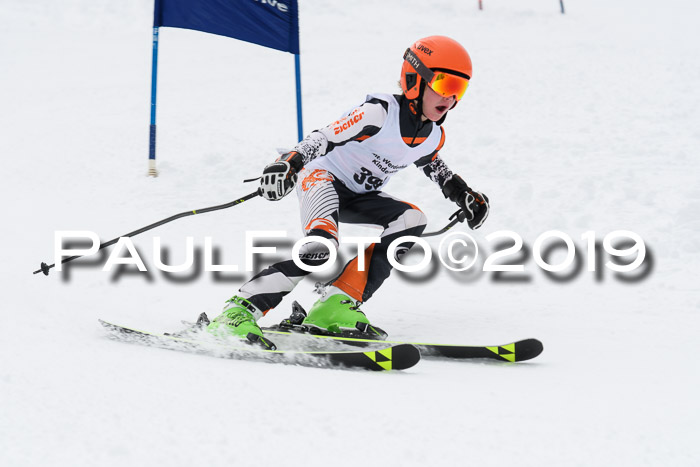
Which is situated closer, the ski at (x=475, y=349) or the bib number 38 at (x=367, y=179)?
the ski at (x=475, y=349)

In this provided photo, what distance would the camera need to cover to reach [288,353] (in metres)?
3.30

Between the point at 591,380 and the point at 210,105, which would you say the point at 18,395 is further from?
the point at 210,105

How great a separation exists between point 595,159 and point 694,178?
3.54ft

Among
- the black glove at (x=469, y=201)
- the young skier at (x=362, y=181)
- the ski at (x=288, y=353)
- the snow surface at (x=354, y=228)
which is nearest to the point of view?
the snow surface at (x=354, y=228)

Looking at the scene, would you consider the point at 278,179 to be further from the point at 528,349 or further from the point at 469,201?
the point at 528,349

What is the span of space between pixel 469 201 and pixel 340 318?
3.61ft

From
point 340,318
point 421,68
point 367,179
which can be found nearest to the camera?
point 421,68

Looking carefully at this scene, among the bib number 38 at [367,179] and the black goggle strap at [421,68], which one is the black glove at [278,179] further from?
the black goggle strap at [421,68]

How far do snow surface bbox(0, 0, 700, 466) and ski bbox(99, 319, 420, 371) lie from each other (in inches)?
4.8

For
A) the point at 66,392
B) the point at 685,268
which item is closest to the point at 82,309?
the point at 66,392

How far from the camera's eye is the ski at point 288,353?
10.3 ft

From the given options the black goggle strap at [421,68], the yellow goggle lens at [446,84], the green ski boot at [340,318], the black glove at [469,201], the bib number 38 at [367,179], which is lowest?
the green ski boot at [340,318]

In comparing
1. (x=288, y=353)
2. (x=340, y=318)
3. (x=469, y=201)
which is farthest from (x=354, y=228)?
(x=288, y=353)

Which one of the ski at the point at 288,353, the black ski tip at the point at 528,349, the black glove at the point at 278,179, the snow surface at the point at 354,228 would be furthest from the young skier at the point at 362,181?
the black ski tip at the point at 528,349
